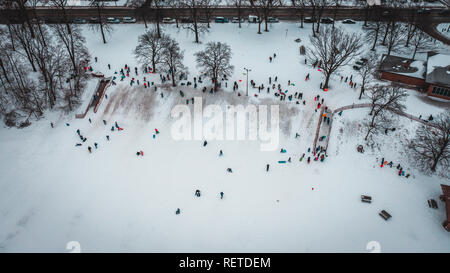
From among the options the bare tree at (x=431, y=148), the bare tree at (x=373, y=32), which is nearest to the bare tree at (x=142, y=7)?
the bare tree at (x=373, y=32)

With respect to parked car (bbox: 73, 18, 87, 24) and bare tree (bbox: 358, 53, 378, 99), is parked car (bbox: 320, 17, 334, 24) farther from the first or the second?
parked car (bbox: 73, 18, 87, 24)

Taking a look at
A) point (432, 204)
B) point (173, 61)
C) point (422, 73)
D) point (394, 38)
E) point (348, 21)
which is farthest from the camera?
point (348, 21)

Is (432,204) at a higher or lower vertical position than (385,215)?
higher

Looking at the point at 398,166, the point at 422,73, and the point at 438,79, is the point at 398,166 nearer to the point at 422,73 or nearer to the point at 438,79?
the point at 438,79

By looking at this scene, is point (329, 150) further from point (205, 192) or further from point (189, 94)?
point (189, 94)

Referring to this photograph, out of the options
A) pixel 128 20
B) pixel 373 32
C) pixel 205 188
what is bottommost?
pixel 205 188

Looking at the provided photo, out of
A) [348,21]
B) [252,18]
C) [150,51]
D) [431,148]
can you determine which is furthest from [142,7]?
[431,148]

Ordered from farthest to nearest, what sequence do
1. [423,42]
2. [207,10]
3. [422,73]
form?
[207,10], [423,42], [422,73]

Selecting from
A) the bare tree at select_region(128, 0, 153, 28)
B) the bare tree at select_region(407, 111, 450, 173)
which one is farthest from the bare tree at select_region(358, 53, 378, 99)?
the bare tree at select_region(128, 0, 153, 28)
